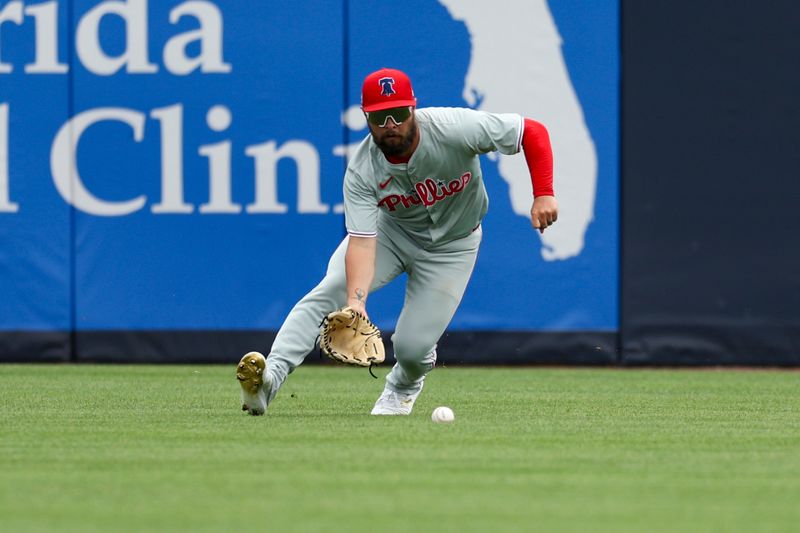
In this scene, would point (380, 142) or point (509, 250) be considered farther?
point (509, 250)

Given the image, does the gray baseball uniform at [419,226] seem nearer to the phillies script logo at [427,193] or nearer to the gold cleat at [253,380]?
the phillies script logo at [427,193]

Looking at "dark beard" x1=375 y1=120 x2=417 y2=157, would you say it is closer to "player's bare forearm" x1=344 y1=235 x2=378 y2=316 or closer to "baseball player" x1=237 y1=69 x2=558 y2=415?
"baseball player" x1=237 y1=69 x2=558 y2=415

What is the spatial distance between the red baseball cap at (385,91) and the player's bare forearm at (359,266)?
0.63 meters

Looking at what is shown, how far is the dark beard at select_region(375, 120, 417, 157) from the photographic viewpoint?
725 centimetres

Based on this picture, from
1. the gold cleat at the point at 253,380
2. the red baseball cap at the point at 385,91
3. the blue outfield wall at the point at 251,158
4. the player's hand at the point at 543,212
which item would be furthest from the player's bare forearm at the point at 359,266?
the blue outfield wall at the point at 251,158

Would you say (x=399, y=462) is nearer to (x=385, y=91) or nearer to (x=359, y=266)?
(x=359, y=266)

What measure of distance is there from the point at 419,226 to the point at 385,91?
3.45 ft

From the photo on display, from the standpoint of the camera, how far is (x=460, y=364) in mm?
12625

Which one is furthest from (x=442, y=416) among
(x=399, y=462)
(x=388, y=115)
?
(x=399, y=462)

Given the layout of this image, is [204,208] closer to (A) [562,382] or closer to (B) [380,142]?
(A) [562,382]

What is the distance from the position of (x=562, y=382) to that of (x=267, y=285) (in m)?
2.83

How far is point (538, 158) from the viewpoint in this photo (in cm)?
736

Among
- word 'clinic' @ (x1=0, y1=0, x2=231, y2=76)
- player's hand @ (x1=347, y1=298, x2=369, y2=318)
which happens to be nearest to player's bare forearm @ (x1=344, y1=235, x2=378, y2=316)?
player's hand @ (x1=347, y1=298, x2=369, y2=318)

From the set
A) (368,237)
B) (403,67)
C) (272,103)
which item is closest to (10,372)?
(272,103)
